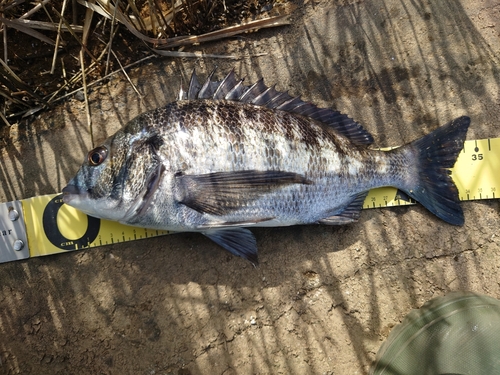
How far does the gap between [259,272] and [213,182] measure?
2.79ft

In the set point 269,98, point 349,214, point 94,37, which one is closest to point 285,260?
point 349,214

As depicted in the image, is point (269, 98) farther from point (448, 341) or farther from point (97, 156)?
point (448, 341)

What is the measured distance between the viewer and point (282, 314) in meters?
2.92

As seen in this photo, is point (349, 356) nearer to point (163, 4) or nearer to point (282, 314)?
point (282, 314)

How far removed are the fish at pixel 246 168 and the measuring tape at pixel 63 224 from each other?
267 mm

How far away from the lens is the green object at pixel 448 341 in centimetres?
265

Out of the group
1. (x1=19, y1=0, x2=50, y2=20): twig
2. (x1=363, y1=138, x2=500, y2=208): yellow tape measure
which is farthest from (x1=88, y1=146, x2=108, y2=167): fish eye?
(x1=363, y1=138, x2=500, y2=208): yellow tape measure

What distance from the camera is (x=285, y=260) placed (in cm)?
299

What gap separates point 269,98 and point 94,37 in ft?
5.49

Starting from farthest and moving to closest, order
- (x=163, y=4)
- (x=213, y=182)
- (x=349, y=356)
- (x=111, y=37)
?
(x=163, y=4) → (x=111, y=37) → (x=349, y=356) → (x=213, y=182)

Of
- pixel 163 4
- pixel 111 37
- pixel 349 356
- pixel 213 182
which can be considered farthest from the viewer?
pixel 163 4

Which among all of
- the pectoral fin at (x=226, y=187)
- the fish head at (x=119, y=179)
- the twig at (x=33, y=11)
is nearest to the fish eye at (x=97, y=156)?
the fish head at (x=119, y=179)

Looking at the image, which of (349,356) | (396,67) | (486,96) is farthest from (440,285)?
(396,67)

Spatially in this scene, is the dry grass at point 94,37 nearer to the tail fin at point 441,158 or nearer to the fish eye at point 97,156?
the fish eye at point 97,156
